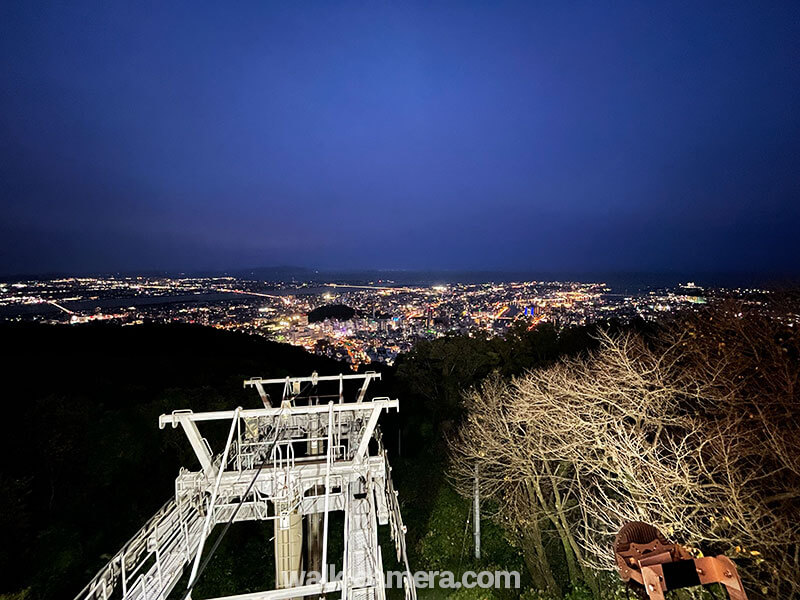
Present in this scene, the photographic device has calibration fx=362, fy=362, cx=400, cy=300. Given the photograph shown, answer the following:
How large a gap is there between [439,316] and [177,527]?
38442 mm

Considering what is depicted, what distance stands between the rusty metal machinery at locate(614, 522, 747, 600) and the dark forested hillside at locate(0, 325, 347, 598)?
465 inches

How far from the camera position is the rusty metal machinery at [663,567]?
4.28 ft

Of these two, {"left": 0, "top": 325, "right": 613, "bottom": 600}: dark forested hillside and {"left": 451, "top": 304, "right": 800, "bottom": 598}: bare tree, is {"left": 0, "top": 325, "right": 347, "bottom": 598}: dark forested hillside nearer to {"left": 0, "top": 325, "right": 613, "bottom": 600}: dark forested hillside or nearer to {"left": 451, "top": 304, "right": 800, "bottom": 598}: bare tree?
{"left": 0, "top": 325, "right": 613, "bottom": 600}: dark forested hillside

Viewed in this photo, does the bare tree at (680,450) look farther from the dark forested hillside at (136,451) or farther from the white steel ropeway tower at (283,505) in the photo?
the white steel ropeway tower at (283,505)

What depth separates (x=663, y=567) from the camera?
52.4 inches

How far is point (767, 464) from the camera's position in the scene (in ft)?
23.0

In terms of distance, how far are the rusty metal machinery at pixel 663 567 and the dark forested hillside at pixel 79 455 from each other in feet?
38.8

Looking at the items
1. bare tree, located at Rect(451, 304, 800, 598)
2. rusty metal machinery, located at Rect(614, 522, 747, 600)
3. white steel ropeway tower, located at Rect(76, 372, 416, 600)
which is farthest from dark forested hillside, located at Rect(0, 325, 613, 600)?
rusty metal machinery, located at Rect(614, 522, 747, 600)

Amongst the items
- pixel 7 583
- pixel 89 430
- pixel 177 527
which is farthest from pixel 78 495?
pixel 177 527

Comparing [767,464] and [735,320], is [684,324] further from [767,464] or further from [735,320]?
[767,464]

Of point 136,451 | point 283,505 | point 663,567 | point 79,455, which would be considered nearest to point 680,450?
point 663,567

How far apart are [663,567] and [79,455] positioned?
15.2 meters

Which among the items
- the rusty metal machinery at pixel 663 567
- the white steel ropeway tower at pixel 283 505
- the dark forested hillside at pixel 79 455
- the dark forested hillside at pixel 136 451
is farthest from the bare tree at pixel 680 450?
the dark forested hillside at pixel 79 455

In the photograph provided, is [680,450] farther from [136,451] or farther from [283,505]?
[136,451]
